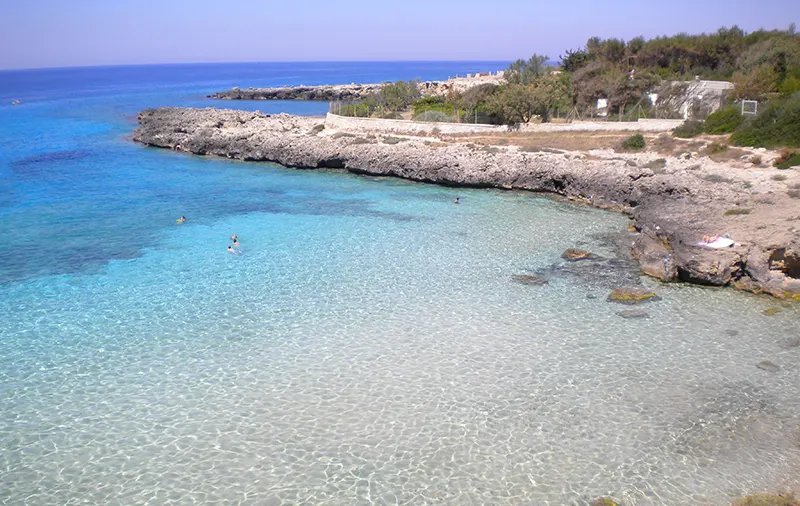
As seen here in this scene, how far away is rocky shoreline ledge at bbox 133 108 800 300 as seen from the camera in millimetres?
19656

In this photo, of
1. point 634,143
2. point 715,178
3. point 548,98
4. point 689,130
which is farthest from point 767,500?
point 548,98

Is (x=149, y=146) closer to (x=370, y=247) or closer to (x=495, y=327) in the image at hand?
(x=370, y=247)

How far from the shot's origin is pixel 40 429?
12.4m

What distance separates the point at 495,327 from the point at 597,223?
12.0m

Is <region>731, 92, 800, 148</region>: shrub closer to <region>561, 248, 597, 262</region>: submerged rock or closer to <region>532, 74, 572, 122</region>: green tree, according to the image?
<region>532, 74, 572, 122</region>: green tree

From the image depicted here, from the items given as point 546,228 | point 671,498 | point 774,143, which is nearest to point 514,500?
point 671,498

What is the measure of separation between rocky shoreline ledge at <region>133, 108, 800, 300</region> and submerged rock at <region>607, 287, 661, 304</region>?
161cm

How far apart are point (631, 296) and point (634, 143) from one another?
1941 centimetres

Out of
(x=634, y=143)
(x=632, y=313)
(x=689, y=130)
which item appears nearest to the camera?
(x=632, y=313)

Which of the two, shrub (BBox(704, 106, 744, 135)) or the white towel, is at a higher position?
shrub (BBox(704, 106, 744, 135))

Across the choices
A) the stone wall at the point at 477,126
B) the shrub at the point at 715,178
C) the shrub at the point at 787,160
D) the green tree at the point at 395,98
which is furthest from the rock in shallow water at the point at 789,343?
the green tree at the point at 395,98

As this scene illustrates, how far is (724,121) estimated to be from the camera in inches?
1425

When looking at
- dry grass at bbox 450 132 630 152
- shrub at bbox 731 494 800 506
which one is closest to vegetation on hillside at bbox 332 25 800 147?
dry grass at bbox 450 132 630 152

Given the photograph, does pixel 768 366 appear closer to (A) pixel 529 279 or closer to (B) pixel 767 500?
(B) pixel 767 500
